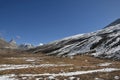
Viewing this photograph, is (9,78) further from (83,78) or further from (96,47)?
(96,47)

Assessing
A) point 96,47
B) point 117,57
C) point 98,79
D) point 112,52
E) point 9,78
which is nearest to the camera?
point 98,79

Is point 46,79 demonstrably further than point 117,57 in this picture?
No

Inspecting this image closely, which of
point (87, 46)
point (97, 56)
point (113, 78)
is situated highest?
point (87, 46)

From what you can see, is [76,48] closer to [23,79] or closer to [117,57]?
[117,57]

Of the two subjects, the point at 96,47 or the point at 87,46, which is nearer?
the point at 96,47

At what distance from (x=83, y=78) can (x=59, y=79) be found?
308 cm

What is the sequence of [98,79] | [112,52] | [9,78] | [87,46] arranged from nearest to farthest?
1. [98,79]
2. [9,78]
3. [112,52]
4. [87,46]

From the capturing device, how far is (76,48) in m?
120

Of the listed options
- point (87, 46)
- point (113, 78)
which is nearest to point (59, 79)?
point (113, 78)

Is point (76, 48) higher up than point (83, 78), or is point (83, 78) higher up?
point (76, 48)

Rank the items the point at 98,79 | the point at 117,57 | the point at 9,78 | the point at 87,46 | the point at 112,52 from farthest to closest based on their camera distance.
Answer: the point at 87,46 → the point at 112,52 → the point at 117,57 → the point at 9,78 → the point at 98,79

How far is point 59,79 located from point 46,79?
1.68 metres

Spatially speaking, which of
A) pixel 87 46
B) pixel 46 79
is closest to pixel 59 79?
pixel 46 79

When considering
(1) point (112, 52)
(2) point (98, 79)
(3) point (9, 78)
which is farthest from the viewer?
(1) point (112, 52)
